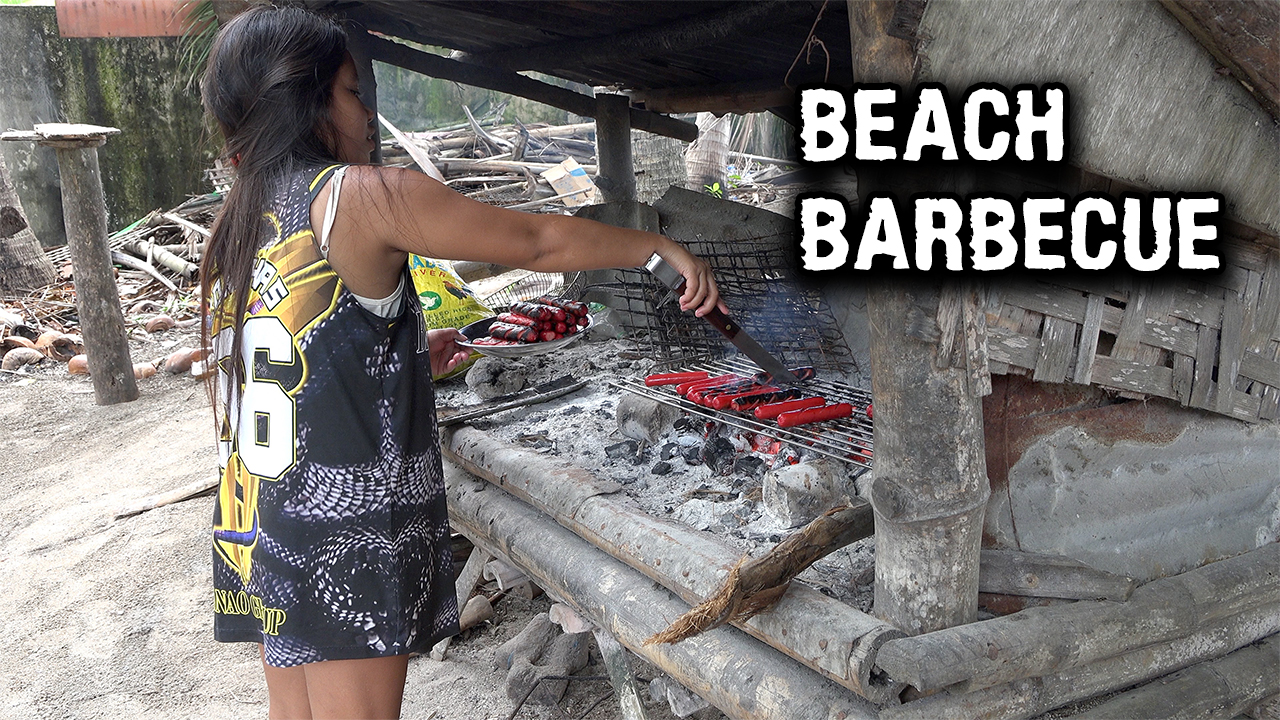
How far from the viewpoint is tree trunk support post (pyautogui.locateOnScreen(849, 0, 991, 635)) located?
6.30 ft

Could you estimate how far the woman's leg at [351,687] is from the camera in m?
2.10

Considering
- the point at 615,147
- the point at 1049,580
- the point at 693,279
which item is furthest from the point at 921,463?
the point at 615,147

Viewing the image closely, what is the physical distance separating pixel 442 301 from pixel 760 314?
1568 mm

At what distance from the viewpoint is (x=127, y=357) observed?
743 centimetres

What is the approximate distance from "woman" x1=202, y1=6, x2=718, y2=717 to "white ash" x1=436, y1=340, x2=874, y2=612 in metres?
0.87

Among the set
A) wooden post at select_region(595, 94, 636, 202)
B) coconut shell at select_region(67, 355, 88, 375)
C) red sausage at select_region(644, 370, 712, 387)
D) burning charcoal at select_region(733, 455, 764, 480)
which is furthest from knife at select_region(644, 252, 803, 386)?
coconut shell at select_region(67, 355, 88, 375)

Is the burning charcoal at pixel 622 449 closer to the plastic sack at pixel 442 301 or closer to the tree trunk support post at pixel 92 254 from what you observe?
the plastic sack at pixel 442 301

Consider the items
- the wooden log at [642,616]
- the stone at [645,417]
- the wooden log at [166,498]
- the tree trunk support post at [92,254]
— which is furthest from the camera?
the tree trunk support post at [92,254]

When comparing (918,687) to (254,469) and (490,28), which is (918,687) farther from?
(490,28)

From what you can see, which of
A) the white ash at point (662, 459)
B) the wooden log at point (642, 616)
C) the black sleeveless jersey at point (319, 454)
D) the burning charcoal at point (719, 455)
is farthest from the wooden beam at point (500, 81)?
the black sleeveless jersey at point (319, 454)

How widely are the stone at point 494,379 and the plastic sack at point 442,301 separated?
22 cm

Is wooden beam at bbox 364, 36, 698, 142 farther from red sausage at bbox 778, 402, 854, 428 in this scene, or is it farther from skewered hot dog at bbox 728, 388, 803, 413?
red sausage at bbox 778, 402, 854, 428

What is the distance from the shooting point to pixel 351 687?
2.10 meters

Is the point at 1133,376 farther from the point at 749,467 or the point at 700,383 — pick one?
the point at 700,383
